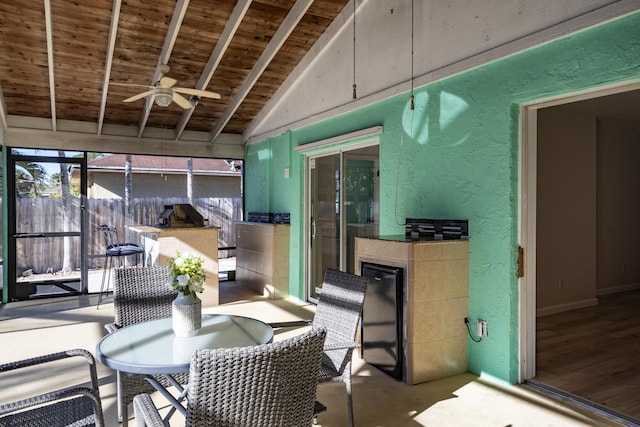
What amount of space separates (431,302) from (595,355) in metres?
1.69

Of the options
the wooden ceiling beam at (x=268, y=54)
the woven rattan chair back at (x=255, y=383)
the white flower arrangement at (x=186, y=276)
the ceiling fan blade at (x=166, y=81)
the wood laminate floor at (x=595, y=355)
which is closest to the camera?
the woven rattan chair back at (x=255, y=383)

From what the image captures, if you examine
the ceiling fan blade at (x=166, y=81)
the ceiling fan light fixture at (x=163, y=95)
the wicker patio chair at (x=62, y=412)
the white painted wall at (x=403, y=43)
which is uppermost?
the white painted wall at (x=403, y=43)

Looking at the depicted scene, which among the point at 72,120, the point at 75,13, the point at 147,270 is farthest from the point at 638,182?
the point at 72,120

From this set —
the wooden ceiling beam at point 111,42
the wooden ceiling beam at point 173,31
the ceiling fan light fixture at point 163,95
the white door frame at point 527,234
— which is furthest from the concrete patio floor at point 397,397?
the wooden ceiling beam at point 173,31

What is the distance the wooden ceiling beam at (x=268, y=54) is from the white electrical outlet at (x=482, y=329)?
11.4ft

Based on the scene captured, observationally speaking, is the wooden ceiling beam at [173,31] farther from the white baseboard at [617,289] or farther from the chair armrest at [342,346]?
the white baseboard at [617,289]

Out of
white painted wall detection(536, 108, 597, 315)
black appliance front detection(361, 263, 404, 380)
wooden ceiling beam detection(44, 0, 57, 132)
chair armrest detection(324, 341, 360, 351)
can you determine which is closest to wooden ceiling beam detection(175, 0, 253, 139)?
wooden ceiling beam detection(44, 0, 57, 132)

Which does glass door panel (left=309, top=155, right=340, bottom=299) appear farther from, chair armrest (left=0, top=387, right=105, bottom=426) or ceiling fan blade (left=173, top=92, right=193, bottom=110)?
chair armrest (left=0, top=387, right=105, bottom=426)

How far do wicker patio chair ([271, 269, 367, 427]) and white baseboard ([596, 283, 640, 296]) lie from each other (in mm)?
5418

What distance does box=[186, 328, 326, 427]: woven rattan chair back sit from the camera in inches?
52.2

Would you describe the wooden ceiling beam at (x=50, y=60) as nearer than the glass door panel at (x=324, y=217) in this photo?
Yes

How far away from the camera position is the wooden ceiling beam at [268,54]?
4766 mm

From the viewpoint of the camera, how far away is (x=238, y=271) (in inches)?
300

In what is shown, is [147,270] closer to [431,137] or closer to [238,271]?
[431,137]
